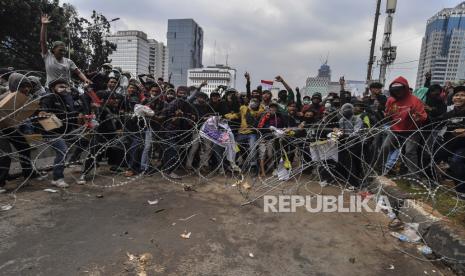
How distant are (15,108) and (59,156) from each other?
99cm

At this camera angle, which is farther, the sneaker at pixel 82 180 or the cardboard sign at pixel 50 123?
the sneaker at pixel 82 180

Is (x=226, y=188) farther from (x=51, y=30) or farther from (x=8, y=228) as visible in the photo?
(x=51, y=30)

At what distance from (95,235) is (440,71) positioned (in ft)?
60.4

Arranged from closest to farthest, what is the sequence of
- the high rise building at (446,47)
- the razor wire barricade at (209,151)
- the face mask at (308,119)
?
the razor wire barricade at (209,151) → the face mask at (308,119) → the high rise building at (446,47)

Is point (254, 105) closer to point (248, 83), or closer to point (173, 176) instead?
point (248, 83)

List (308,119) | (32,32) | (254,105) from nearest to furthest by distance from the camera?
1. (308,119)
2. (254,105)
3. (32,32)

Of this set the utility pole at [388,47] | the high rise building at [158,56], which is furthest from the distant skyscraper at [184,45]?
the utility pole at [388,47]

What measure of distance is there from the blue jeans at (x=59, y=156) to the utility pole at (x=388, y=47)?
15410 millimetres

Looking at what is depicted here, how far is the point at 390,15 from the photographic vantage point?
15133mm

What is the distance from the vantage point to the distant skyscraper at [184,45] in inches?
2554

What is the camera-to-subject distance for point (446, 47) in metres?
16.7

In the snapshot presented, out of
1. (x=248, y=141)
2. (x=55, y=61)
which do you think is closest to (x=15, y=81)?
(x=55, y=61)

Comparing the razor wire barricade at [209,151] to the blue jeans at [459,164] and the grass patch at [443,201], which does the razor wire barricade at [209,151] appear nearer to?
the grass patch at [443,201]

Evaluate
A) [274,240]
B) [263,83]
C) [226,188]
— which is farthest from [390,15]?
[274,240]
